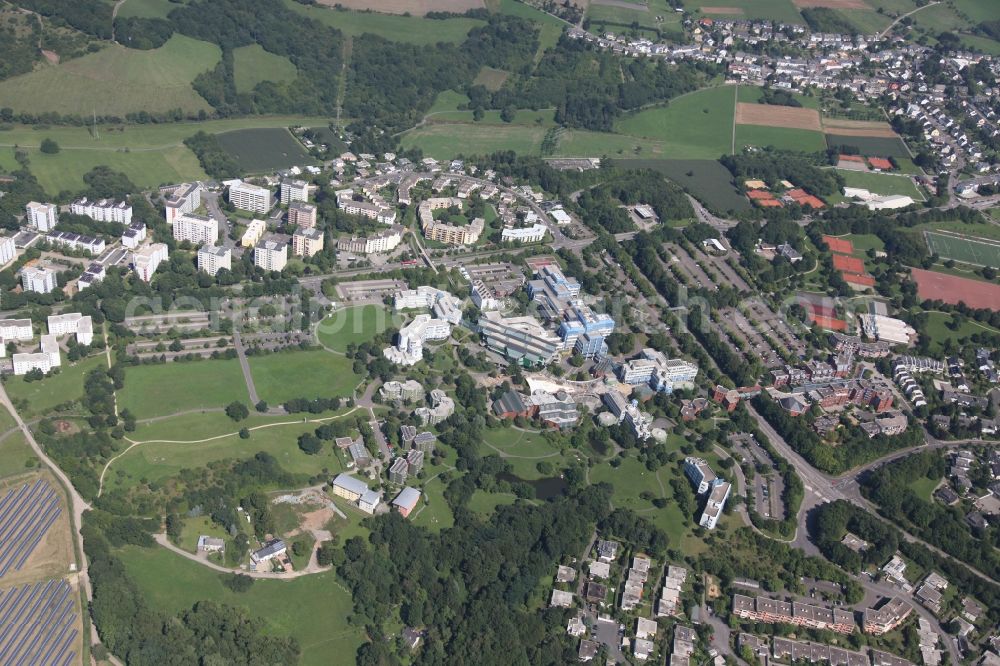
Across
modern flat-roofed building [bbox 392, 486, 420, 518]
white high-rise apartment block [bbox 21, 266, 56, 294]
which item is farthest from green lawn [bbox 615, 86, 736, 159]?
white high-rise apartment block [bbox 21, 266, 56, 294]

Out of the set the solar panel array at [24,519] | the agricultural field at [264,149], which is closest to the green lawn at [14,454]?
the solar panel array at [24,519]

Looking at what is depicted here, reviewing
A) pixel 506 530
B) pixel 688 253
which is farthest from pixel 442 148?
pixel 506 530

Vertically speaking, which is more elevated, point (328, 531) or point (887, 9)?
point (887, 9)

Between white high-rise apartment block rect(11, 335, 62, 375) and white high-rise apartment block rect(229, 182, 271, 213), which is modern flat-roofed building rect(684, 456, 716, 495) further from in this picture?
white high-rise apartment block rect(229, 182, 271, 213)

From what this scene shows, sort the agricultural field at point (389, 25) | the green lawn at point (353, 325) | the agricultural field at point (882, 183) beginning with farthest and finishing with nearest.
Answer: the agricultural field at point (389, 25)
the agricultural field at point (882, 183)
the green lawn at point (353, 325)

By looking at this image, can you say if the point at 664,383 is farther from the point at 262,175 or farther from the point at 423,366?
the point at 262,175

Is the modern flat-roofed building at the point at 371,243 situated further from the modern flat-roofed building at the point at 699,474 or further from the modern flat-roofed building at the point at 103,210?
the modern flat-roofed building at the point at 699,474
